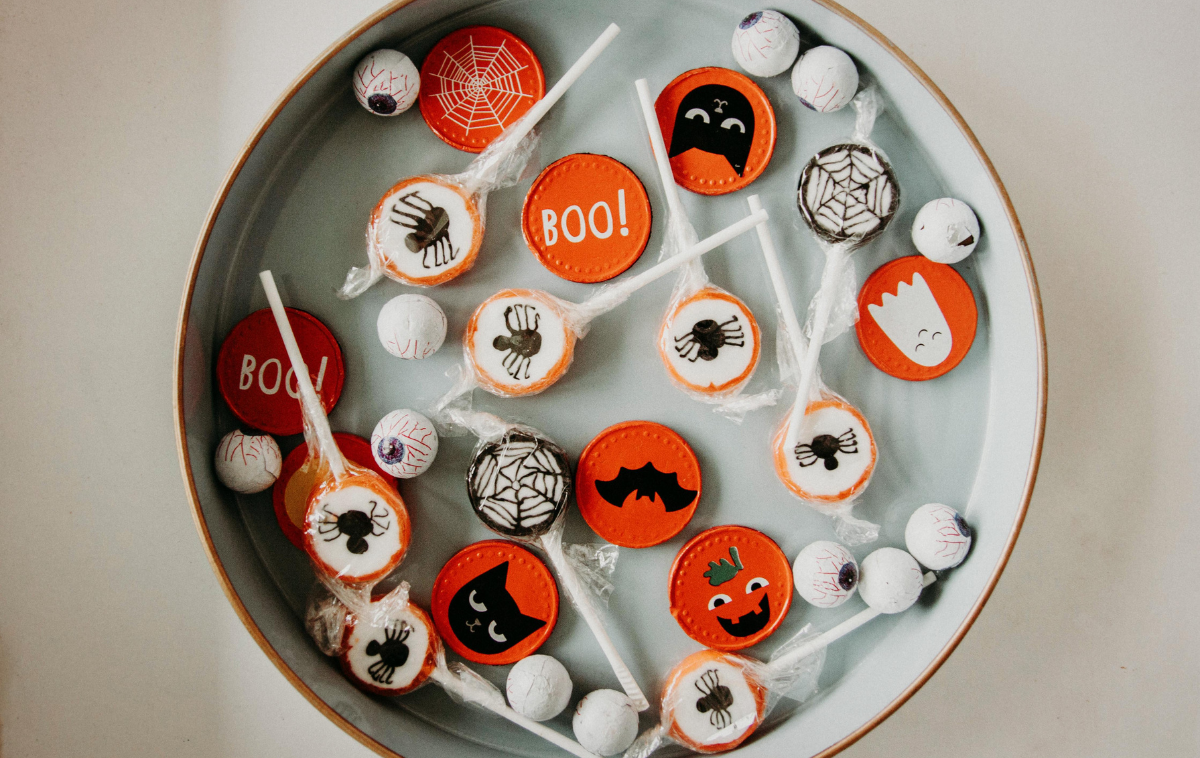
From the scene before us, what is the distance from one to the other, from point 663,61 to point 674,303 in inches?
15.0

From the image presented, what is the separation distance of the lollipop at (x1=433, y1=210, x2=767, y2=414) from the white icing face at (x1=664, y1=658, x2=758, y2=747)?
20.3 inches

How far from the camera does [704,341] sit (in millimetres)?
1048

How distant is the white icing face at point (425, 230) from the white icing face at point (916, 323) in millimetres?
638

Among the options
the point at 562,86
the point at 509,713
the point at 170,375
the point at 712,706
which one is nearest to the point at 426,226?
the point at 562,86

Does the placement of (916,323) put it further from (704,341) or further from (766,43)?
(766,43)

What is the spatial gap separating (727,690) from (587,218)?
75cm

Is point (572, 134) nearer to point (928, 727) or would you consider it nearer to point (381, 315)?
point (381, 315)

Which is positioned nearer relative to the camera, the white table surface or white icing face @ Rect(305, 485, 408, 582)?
white icing face @ Rect(305, 485, 408, 582)

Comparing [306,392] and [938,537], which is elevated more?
[938,537]

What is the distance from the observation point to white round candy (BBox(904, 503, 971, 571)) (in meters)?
1.04

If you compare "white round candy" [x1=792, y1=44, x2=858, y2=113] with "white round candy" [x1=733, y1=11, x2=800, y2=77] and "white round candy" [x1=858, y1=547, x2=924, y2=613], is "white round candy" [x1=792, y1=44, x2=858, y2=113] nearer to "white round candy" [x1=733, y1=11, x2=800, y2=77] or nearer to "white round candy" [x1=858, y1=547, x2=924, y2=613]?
"white round candy" [x1=733, y1=11, x2=800, y2=77]

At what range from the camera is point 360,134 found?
106cm

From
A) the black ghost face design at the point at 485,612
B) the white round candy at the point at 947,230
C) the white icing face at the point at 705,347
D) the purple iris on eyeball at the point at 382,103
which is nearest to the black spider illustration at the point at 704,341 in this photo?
the white icing face at the point at 705,347

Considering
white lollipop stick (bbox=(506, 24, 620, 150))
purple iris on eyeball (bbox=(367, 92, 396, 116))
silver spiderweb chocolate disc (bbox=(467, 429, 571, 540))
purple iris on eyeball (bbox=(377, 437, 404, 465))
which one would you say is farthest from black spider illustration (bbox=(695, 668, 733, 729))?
purple iris on eyeball (bbox=(367, 92, 396, 116))
